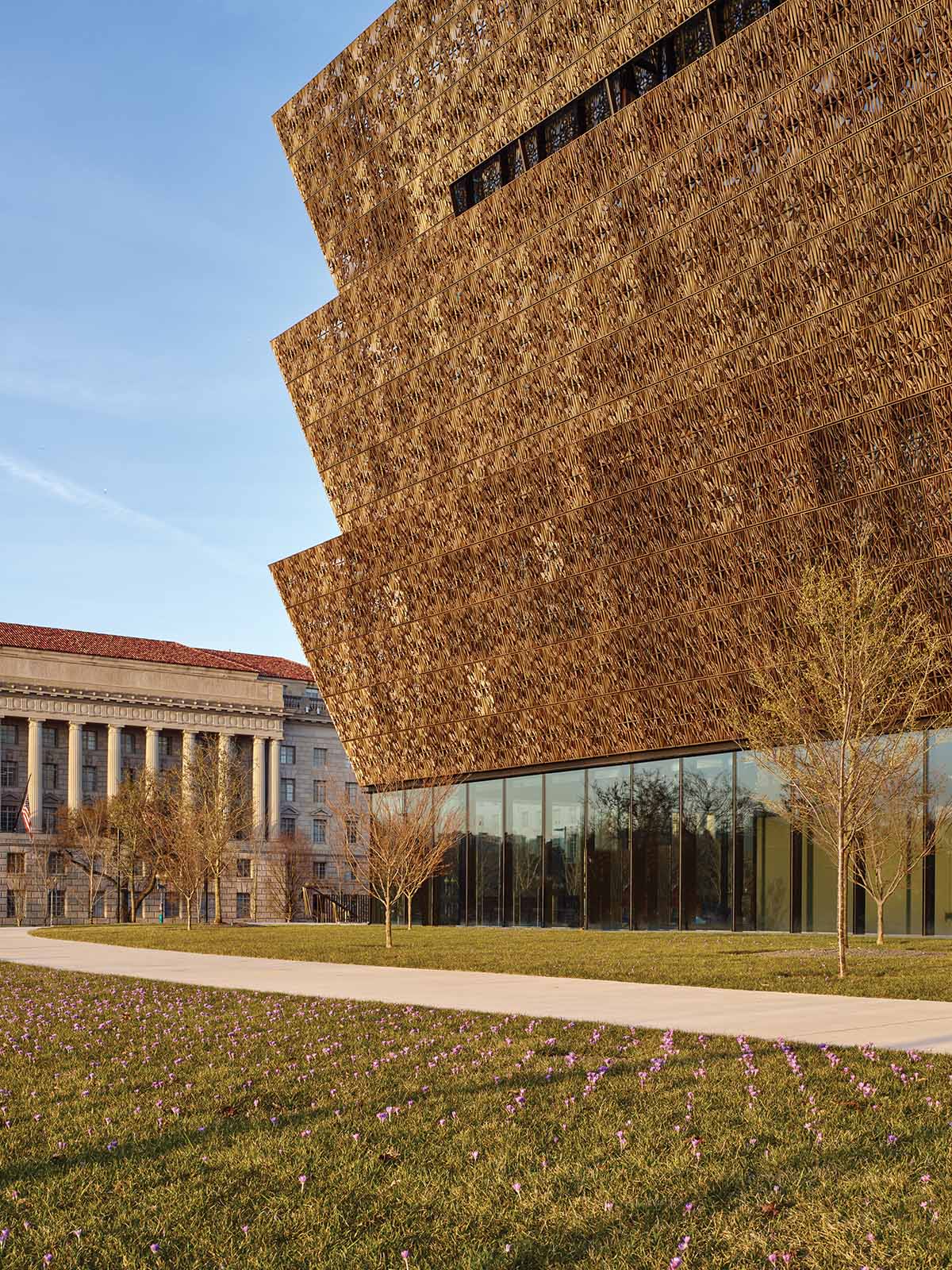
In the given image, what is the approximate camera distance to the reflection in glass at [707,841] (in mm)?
40250

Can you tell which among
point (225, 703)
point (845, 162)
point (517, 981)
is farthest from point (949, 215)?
point (225, 703)

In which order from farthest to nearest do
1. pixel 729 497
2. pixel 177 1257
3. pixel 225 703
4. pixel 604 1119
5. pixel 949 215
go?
pixel 225 703 → pixel 729 497 → pixel 949 215 → pixel 604 1119 → pixel 177 1257

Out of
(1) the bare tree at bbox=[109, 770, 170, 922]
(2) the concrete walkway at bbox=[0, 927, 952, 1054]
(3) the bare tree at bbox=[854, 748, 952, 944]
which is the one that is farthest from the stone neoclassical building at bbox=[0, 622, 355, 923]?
(2) the concrete walkway at bbox=[0, 927, 952, 1054]

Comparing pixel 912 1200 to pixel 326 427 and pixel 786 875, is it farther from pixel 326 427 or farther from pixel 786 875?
pixel 326 427

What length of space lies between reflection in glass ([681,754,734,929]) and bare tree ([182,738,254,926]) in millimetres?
21346

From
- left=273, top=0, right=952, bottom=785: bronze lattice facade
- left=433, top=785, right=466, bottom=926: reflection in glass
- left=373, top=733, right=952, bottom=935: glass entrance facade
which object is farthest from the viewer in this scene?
left=433, top=785, right=466, bottom=926: reflection in glass

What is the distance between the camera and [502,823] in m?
50.1

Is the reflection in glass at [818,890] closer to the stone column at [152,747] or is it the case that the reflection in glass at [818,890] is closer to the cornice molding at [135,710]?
the stone column at [152,747]

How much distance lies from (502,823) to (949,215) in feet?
97.1

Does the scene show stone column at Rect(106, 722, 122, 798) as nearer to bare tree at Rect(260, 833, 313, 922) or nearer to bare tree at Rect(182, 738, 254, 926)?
bare tree at Rect(260, 833, 313, 922)

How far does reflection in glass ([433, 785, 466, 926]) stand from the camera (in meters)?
51.7

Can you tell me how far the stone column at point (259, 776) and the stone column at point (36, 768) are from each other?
50.4ft

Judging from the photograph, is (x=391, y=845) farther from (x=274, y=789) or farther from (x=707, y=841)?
(x=274, y=789)

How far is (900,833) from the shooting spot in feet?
106
